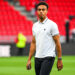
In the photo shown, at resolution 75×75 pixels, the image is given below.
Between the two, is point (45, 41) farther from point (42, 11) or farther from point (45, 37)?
point (42, 11)

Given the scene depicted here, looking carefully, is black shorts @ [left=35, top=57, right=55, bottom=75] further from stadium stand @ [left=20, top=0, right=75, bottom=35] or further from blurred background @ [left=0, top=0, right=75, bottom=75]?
stadium stand @ [left=20, top=0, right=75, bottom=35]

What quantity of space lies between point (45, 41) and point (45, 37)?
7 cm

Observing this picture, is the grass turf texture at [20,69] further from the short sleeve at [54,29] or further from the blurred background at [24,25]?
the short sleeve at [54,29]

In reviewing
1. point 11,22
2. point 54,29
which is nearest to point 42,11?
point 54,29

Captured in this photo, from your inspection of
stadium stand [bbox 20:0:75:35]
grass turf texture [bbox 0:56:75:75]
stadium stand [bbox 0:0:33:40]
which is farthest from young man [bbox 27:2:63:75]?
stadium stand [bbox 20:0:75:35]

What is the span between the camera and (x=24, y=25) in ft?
82.5

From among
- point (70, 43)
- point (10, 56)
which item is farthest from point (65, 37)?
point (10, 56)

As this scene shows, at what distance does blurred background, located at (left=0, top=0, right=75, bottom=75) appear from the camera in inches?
838

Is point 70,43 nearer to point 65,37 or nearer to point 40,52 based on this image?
point 65,37

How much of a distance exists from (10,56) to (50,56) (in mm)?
14718

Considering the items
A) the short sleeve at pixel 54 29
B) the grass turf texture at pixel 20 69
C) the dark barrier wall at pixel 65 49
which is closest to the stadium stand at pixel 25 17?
the dark barrier wall at pixel 65 49

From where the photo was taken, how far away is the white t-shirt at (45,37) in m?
6.33

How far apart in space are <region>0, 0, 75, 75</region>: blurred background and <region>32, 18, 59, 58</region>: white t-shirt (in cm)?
1316

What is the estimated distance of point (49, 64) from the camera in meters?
6.39
